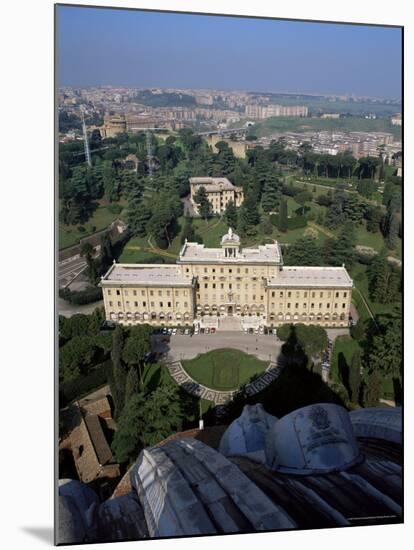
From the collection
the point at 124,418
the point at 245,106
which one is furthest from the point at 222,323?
the point at 245,106

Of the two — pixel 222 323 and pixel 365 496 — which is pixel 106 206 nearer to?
pixel 222 323

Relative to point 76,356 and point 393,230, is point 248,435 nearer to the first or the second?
point 76,356

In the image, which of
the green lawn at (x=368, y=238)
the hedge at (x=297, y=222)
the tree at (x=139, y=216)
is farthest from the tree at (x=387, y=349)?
the tree at (x=139, y=216)

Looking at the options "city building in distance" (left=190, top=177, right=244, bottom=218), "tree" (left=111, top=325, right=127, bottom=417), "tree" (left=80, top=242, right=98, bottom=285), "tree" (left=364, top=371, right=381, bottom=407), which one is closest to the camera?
"tree" (left=364, top=371, right=381, bottom=407)

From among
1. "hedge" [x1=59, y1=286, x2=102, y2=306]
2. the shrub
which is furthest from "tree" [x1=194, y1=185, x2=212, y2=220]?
"hedge" [x1=59, y1=286, x2=102, y2=306]

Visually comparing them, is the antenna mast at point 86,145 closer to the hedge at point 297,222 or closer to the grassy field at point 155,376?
the grassy field at point 155,376

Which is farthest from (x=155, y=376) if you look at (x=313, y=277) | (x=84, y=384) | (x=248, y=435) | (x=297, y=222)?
(x=297, y=222)

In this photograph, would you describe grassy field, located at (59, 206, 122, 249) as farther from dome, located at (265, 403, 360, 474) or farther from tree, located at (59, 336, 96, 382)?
dome, located at (265, 403, 360, 474)
